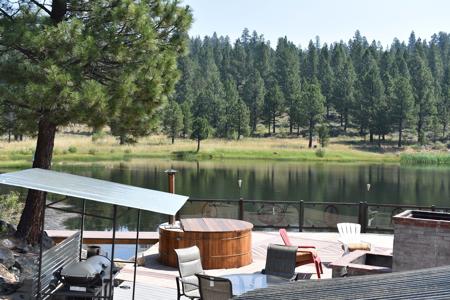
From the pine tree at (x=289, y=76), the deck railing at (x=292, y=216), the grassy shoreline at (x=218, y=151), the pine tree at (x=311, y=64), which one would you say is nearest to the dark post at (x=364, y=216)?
the deck railing at (x=292, y=216)

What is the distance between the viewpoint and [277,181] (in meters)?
42.8

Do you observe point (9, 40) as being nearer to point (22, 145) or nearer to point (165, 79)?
point (165, 79)

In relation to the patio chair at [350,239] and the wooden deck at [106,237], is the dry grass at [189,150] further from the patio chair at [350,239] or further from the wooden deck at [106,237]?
the patio chair at [350,239]

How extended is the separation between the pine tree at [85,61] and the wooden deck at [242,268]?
6.91 feet

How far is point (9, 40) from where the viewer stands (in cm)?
894

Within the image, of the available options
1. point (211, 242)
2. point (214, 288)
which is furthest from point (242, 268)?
point (214, 288)

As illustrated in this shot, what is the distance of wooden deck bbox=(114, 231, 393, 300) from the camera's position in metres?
8.60

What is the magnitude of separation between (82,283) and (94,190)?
3.62 feet

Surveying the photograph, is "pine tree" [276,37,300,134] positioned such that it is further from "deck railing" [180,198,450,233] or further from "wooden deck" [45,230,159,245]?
"wooden deck" [45,230,159,245]

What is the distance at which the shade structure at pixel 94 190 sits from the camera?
5.92 metres

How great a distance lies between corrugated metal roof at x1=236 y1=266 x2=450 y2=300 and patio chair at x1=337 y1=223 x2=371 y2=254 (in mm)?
8650

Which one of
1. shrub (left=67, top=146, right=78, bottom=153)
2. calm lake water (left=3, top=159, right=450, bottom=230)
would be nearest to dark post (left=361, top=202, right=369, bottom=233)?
calm lake water (left=3, top=159, right=450, bottom=230)

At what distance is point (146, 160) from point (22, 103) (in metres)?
50.1

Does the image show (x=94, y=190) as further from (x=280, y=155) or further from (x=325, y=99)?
(x=325, y=99)
